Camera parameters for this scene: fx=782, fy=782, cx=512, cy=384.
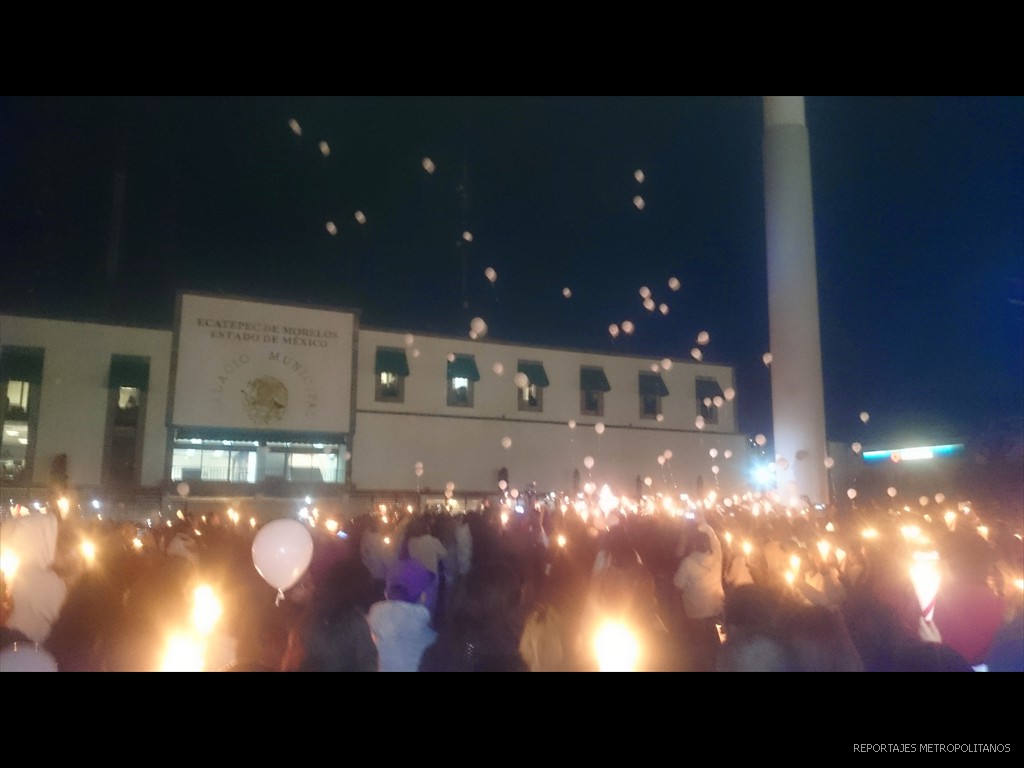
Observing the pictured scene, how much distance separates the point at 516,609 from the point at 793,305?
23.4 meters

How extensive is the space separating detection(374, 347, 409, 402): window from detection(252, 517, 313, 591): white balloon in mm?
21171

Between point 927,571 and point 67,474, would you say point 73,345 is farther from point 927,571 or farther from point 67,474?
point 927,571

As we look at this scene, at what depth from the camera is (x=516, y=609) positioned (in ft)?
15.6

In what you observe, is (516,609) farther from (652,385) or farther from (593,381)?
(652,385)

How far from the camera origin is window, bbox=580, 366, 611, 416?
31938mm

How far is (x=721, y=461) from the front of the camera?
34.1m

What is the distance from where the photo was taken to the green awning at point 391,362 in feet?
91.2

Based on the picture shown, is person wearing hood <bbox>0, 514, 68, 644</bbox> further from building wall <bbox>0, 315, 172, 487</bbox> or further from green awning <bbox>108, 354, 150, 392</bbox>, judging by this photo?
green awning <bbox>108, 354, 150, 392</bbox>

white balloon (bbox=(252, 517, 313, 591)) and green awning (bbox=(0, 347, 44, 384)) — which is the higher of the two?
green awning (bbox=(0, 347, 44, 384))

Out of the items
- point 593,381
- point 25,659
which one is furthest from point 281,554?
point 593,381

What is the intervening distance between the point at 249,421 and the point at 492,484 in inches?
359

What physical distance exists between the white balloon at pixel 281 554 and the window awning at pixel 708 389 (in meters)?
29.9

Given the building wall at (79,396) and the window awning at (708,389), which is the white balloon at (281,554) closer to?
the building wall at (79,396)

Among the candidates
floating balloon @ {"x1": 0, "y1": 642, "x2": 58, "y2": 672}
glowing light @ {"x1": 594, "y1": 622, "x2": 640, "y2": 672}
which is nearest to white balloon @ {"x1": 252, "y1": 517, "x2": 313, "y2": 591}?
floating balloon @ {"x1": 0, "y1": 642, "x2": 58, "y2": 672}
